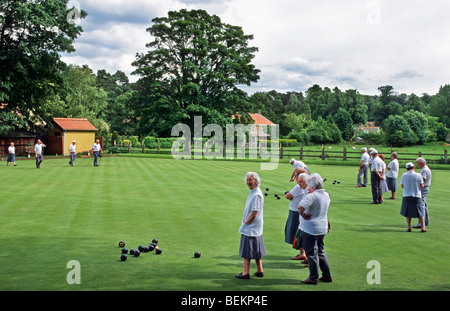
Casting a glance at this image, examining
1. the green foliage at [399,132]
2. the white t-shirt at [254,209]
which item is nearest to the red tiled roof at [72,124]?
the white t-shirt at [254,209]

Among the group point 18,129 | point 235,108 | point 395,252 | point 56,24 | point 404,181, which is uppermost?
point 56,24

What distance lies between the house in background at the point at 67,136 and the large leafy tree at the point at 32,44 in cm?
635

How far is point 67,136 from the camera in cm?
4772

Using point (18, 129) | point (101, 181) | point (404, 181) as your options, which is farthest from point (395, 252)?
point (18, 129)

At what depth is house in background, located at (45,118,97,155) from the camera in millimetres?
47719

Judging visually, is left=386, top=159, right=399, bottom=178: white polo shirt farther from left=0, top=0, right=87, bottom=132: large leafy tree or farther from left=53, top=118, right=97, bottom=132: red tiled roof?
left=53, top=118, right=97, bottom=132: red tiled roof

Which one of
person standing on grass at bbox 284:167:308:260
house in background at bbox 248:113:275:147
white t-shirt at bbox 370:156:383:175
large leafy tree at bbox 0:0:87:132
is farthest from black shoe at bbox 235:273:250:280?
house in background at bbox 248:113:275:147

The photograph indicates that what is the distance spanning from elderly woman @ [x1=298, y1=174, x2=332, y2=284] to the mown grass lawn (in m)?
0.29

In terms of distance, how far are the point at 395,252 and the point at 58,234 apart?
28.4ft

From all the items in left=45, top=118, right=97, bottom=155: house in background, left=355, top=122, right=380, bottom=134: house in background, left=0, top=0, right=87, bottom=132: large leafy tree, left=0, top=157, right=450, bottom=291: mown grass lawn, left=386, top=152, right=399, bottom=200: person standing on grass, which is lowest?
left=0, top=157, right=450, bottom=291: mown grass lawn

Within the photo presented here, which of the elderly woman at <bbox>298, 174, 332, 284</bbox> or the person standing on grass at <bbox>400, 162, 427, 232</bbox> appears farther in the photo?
the person standing on grass at <bbox>400, 162, 427, 232</bbox>

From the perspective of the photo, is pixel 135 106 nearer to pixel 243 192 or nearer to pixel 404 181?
pixel 243 192

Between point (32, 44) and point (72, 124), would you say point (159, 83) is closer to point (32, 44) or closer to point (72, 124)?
point (72, 124)

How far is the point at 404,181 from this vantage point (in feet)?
39.3
